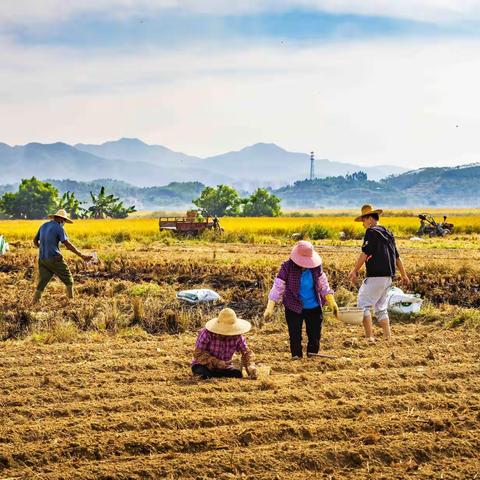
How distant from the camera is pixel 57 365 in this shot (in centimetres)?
769

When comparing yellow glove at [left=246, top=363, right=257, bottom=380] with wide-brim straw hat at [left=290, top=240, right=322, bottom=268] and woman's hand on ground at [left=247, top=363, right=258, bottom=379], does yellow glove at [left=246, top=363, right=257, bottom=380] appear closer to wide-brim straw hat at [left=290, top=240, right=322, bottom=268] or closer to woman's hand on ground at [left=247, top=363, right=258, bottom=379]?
woman's hand on ground at [left=247, top=363, right=258, bottom=379]

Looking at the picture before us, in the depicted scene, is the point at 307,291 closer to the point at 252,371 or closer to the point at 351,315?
the point at 252,371

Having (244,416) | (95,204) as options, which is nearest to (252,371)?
(244,416)

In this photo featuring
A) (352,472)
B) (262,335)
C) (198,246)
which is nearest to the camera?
(352,472)

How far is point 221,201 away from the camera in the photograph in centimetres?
8856

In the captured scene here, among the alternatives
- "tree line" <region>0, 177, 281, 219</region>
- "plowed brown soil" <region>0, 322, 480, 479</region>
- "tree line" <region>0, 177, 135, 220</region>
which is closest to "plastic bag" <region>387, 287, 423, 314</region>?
"plowed brown soil" <region>0, 322, 480, 479</region>

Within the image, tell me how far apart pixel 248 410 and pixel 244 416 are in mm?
163

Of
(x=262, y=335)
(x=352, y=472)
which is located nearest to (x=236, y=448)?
(x=352, y=472)

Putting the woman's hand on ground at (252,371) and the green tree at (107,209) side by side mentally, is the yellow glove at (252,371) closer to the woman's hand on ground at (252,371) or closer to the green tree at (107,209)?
the woman's hand on ground at (252,371)

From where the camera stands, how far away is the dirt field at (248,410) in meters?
5.04

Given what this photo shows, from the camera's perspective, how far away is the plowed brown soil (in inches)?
198

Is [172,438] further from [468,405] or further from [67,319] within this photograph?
[67,319]

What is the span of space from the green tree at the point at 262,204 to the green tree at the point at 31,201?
2071 cm

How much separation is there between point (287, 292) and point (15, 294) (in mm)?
6681
